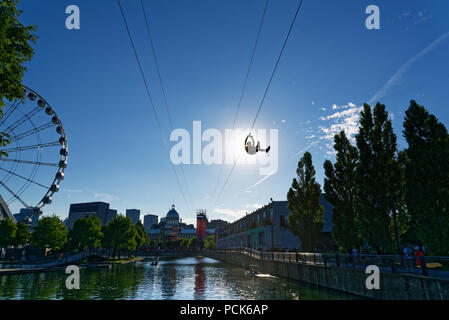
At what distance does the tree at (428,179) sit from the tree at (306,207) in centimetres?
1930

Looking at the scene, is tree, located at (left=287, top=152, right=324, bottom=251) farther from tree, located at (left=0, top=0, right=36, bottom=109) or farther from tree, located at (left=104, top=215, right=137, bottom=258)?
tree, located at (left=104, top=215, right=137, bottom=258)

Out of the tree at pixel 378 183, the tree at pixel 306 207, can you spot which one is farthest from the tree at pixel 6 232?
the tree at pixel 378 183

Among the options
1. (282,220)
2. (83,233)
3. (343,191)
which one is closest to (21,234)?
(83,233)

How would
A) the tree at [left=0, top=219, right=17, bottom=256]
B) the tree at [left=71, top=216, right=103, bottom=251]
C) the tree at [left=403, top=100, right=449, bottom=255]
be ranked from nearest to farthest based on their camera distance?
1. the tree at [left=403, top=100, right=449, bottom=255]
2. the tree at [left=0, top=219, right=17, bottom=256]
3. the tree at [left=71, top=216, right=103, bottom=251]

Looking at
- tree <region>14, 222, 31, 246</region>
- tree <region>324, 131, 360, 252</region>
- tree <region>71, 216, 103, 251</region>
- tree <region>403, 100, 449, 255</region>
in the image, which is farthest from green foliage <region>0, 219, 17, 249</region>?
tree <region>403, 100, 449, 255</region>

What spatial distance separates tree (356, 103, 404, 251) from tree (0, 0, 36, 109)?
24.8 metres

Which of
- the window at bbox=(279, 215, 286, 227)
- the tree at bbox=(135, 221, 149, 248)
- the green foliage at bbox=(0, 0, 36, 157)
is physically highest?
the green foliage at bbox=(0, 0, 36, 157)

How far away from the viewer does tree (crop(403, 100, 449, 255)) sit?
17.6 metres

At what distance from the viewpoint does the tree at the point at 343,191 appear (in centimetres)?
2852

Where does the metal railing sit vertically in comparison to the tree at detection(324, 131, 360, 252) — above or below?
below

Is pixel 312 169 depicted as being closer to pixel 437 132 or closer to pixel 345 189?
pixel 345 189

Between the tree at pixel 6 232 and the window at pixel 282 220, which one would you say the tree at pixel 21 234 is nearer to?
the tree at pixel 6 232
